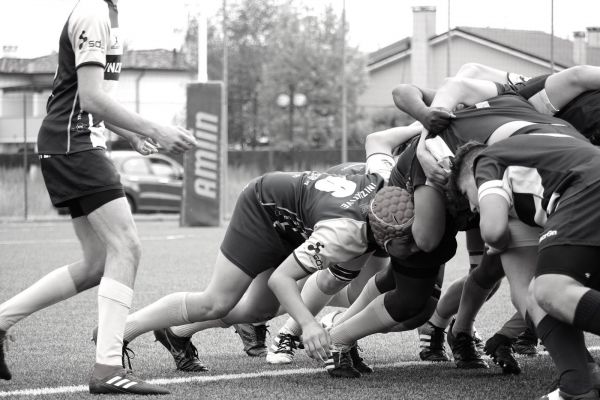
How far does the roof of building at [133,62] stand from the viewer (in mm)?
32806

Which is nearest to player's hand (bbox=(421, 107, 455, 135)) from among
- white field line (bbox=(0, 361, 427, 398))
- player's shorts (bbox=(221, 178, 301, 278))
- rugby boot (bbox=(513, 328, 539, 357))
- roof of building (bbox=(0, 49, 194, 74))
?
player's shorts (bbox=(221, 178, 301, 278))

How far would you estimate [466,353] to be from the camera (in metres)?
5.29

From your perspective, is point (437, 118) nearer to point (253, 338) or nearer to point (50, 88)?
point (253, 338)

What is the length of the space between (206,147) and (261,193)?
1348 cm

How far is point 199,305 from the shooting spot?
16.3 ft

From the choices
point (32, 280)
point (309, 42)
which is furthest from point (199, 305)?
point (309, 42)

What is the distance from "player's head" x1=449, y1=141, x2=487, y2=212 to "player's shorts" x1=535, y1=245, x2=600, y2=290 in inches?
18.8

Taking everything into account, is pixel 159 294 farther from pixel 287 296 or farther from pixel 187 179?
pixel 187 179

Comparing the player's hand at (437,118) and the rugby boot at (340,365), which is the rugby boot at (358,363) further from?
the player's hand at (437,118)

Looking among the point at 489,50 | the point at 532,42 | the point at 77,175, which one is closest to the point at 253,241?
the point at 77,175

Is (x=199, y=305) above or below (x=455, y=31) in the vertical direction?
below

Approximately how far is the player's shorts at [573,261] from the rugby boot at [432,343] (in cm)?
194

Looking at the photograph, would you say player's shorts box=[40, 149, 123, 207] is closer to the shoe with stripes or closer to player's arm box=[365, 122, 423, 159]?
the shoe with stripes

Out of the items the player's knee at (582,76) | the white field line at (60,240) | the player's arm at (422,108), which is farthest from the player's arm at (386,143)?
the white field line at (60,240)
